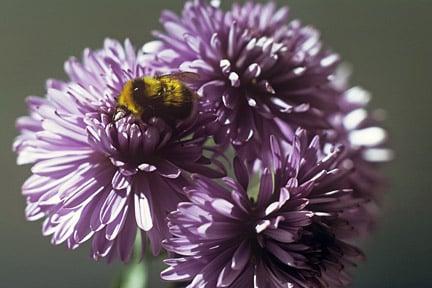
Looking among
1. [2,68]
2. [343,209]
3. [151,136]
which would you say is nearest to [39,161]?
[151,136]

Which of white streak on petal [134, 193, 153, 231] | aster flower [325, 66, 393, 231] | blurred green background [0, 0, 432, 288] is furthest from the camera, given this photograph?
blurred green background [0, 0, 432, 288]

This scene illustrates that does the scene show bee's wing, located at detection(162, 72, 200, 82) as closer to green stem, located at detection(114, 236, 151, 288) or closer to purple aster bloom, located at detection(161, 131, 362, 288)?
purple aster bloom, located at detection(161, 131, 362, 288)

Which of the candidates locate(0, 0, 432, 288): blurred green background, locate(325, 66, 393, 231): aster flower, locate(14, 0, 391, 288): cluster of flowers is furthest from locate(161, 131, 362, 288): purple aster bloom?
locate(0, 0, 432, 288): blurred green background

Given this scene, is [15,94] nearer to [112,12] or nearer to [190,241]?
[112,12]

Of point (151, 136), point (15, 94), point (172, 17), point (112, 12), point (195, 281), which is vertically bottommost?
point (195, 281)

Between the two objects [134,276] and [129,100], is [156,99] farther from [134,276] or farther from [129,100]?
[134,276]

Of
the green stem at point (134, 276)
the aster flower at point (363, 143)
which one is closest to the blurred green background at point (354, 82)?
the aster flower at point (363, 143)
